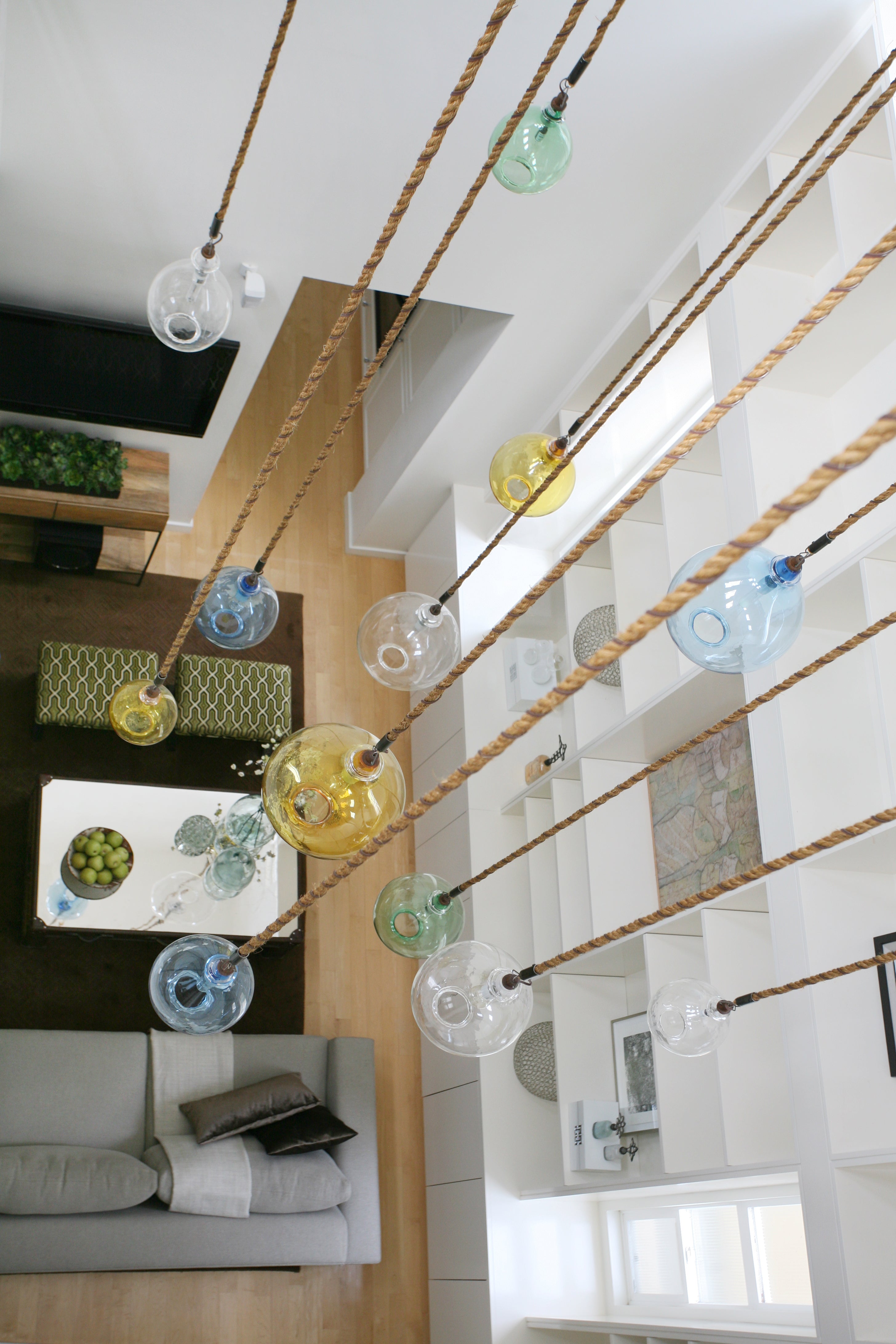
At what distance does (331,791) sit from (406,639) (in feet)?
1.94

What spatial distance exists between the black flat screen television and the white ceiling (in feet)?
0.31

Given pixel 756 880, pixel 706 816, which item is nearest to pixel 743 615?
pixel 756 880

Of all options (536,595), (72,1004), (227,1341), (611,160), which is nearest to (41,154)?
(611,160)

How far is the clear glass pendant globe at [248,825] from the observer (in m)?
3.74

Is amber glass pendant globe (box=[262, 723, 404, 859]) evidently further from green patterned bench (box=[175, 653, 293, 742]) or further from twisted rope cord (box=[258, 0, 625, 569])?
green patterned bench (box=[175, 653, 293, 742])

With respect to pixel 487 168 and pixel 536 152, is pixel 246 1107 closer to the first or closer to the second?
pixel 536 152

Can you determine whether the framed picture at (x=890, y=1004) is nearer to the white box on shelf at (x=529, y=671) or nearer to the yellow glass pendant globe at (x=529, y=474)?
the yellow glass pendant globe at (x=529, y=474)

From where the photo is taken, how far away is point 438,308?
511cm

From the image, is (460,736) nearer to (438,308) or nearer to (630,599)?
(630,599)

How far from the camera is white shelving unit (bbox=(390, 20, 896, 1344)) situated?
283cm

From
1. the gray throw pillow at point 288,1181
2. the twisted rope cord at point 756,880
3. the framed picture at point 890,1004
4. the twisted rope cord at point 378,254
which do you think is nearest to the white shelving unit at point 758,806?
the framed picture at point 890,1004

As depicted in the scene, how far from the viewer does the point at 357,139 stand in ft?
11.3

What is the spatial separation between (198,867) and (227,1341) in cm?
170

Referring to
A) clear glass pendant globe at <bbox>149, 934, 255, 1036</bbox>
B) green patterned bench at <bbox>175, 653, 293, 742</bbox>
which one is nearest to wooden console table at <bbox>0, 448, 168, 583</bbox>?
green patterned bench at <bbox>175, 653, 293, 742</bbox>
